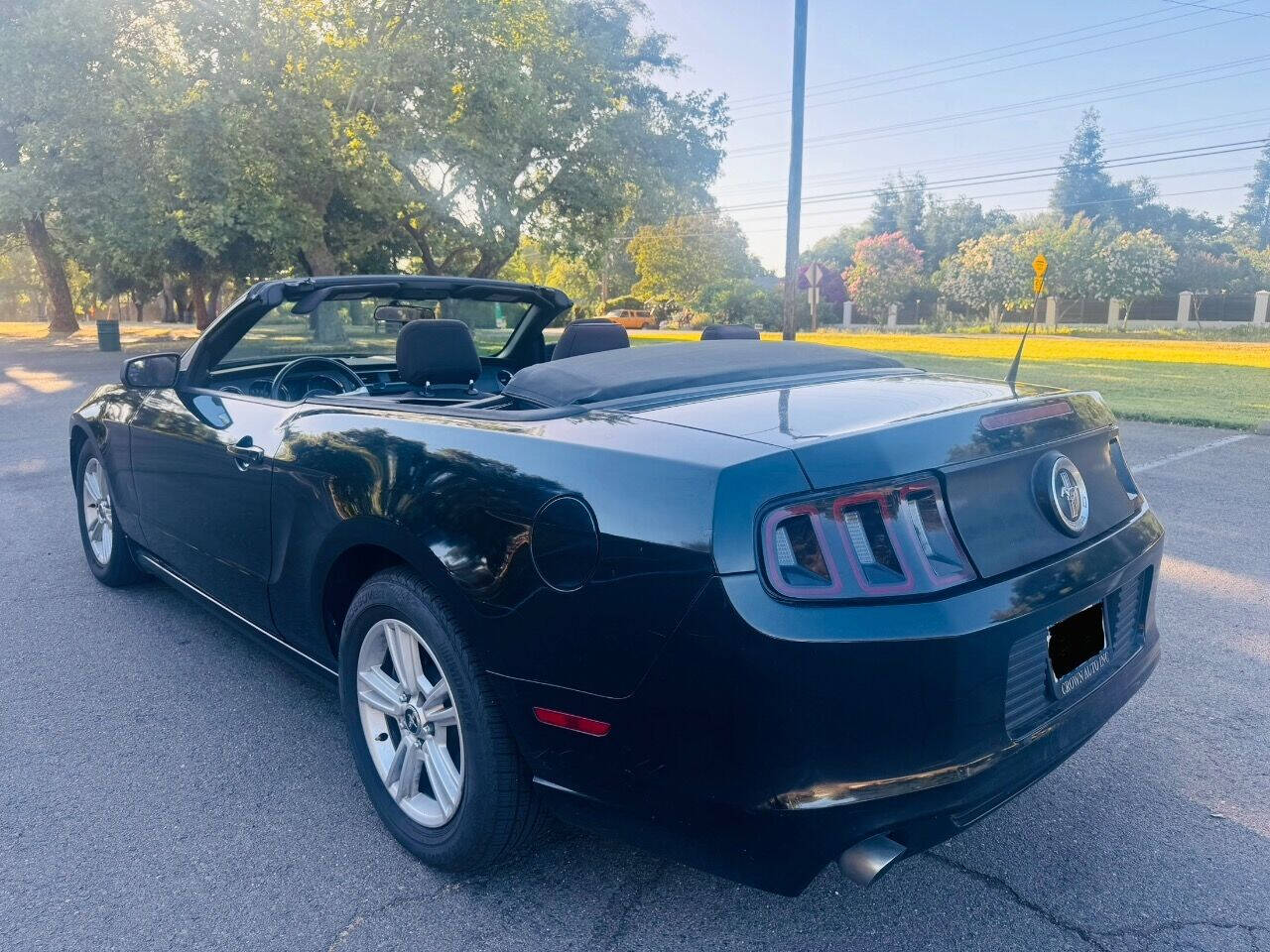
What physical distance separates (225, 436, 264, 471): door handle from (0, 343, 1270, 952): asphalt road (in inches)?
30.6

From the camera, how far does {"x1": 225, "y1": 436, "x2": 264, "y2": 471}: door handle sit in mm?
3102

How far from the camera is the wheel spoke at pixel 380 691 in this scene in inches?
102

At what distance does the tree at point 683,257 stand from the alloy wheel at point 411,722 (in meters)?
55.9

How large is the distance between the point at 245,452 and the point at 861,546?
2.18 meters

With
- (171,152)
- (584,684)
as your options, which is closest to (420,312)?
(584,684)

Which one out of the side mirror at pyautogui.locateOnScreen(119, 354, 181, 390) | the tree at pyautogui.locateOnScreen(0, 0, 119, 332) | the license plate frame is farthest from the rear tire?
the tree at pyautogui.locateOnScreen(0, 0, 119, 332)

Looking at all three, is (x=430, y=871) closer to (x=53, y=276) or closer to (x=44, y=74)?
(x=44, y=74)

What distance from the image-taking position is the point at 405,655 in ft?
8.32

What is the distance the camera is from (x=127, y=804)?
9.21 ft

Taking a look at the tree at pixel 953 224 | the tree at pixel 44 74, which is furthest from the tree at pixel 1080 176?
the tree at pixel 44 74

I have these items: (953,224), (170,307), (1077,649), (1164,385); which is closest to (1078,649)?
(1077,649)

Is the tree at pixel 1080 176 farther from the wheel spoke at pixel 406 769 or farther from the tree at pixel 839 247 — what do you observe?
the wheel spoke at pixel 406 769

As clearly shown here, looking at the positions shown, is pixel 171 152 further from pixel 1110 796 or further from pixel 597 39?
pixel 1110 796

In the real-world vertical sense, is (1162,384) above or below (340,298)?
below
